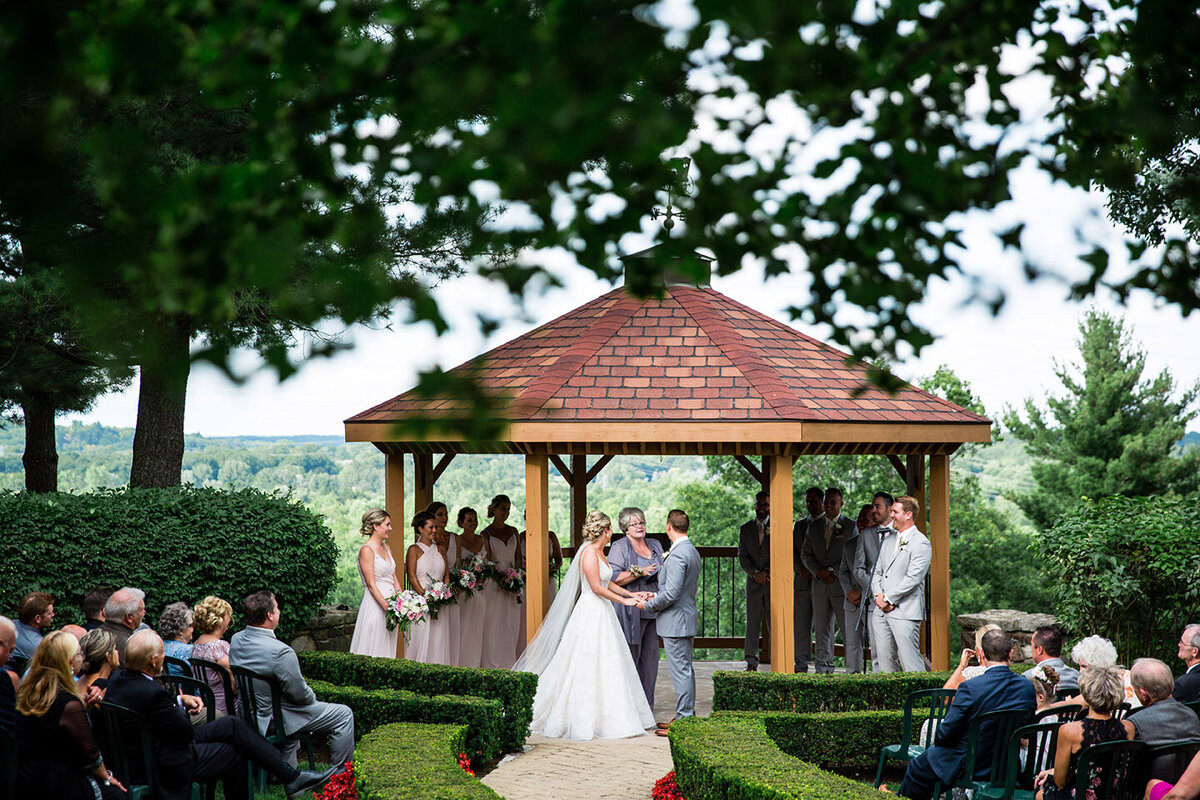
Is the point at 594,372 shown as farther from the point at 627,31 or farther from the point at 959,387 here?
the point at 959,387

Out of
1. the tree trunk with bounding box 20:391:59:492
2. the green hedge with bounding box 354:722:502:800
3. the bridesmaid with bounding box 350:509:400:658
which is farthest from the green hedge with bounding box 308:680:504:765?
the tree trunk with bounding box 20:391:59:492

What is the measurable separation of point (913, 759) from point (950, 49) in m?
4.69

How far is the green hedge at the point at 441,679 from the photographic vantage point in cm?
855

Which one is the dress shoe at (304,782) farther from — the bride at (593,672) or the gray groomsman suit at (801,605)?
the gray groomsman suit at (801,605)

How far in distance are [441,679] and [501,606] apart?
3.30 metres

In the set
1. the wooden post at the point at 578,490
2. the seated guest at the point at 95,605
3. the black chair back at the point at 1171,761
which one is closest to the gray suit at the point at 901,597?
the black chair back at the point at 1171,761

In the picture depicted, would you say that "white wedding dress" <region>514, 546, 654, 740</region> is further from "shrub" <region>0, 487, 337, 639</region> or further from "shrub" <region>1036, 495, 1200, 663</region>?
"shrub" <region>1036, 495, 1200, 663</region>

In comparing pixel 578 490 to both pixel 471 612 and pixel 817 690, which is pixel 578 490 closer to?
pixel 471 612

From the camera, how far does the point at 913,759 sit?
632cm

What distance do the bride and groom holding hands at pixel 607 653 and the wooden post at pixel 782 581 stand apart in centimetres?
91

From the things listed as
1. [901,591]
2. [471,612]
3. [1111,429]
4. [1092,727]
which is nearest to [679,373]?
[901,591]

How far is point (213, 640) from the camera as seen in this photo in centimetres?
690

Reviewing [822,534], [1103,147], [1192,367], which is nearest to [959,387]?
[1192,367]

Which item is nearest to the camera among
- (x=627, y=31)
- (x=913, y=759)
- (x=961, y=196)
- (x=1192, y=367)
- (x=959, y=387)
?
(x=627, y=31)
